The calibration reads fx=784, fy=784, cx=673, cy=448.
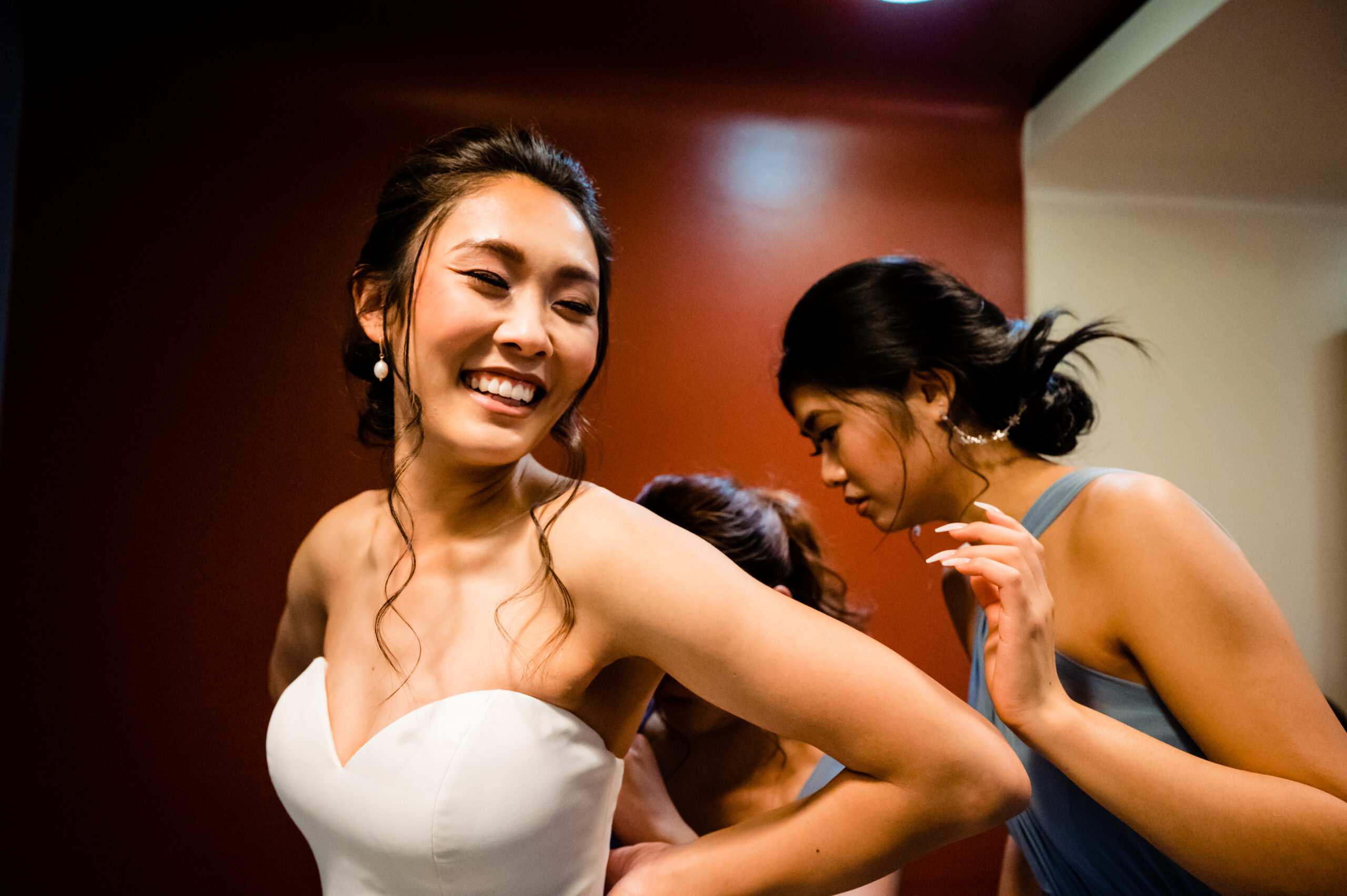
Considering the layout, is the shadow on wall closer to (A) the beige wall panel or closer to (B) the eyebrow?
(A) the beige wall panel

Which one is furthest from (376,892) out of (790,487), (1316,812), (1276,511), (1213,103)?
(1276,511)

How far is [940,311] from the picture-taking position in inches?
49.8

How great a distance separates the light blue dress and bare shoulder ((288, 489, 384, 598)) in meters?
0.95

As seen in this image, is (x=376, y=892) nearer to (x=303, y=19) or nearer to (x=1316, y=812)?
(x=1316, y=812)

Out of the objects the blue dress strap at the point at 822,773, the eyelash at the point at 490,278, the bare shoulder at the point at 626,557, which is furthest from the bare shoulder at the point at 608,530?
the blue dress strap at the point at 822,773

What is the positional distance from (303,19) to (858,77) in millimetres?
1316

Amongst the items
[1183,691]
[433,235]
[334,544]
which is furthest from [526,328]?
[1183,691]

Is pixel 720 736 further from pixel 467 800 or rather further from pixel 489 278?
pixel 489 278

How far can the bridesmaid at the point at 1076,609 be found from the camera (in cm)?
89

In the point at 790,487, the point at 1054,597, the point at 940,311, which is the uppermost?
the point at 940,311

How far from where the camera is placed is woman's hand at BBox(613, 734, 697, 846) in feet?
4.21

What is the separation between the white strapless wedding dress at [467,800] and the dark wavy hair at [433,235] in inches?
4.2

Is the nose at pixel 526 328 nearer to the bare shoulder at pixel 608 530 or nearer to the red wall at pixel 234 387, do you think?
the bare shoulder at pixel 608 530

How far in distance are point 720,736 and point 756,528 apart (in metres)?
0.42
